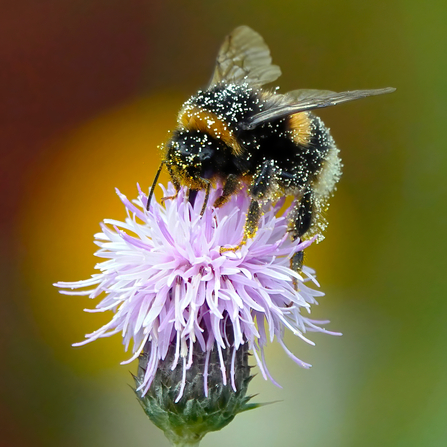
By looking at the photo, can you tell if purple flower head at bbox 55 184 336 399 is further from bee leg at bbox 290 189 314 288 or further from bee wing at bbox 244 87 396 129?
bee wing at bbox 244 87 396 129

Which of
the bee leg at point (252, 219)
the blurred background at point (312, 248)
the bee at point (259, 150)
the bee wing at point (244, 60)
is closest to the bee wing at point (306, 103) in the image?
the bee at point (259, 150)

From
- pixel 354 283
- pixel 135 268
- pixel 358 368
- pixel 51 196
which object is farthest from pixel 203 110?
pixel 354 283

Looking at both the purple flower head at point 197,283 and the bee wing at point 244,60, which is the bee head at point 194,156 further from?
the bee wing at point 244,60

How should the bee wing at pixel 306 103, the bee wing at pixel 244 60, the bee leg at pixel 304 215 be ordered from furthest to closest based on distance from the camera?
1. the bee wing at pixel 244 60
2. the bee leg at pixel 304 215
3. the bee wing at pixel 306 103

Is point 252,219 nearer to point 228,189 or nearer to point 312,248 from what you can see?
point 228,189

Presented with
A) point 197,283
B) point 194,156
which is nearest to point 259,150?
point 194,156

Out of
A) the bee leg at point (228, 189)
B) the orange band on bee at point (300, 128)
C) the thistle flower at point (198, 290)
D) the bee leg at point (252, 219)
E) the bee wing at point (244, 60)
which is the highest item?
the bee wing at point (244, 60)

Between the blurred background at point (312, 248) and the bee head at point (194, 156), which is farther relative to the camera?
the blurred background at point (312, 248)

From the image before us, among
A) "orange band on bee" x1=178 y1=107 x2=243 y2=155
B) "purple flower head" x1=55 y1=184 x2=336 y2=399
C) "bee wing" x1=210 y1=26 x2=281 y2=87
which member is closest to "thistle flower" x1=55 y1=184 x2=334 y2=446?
"purple flower head" x1=55 y1=184 x2=336 y2=399

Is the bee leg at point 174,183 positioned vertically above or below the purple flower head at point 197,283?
above
